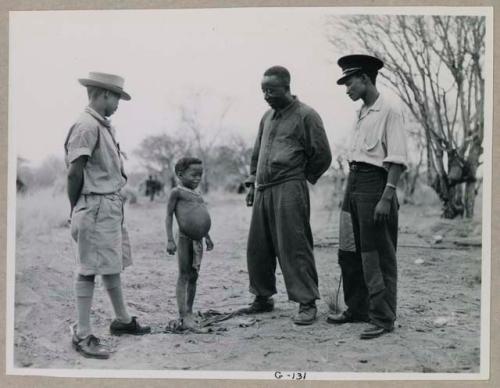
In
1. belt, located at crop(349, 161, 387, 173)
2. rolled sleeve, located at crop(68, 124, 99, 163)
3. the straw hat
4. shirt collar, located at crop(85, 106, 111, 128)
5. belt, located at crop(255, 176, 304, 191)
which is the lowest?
belt, located at crop(255, 176, 304, 191)

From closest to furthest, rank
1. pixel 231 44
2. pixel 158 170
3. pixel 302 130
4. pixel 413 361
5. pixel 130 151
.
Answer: pixel 413 361
pixel 302 130
pixel 231 44
pixel 130 151
pixel 158 170

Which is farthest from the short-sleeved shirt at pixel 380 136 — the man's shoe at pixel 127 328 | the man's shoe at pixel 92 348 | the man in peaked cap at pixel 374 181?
the man's shoe at pixel 92 348

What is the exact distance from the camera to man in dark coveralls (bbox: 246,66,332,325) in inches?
211

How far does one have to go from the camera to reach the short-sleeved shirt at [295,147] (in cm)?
535

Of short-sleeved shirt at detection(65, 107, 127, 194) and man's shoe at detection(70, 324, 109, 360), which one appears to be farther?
man's shoe at detection(70, 324, 109, 360)

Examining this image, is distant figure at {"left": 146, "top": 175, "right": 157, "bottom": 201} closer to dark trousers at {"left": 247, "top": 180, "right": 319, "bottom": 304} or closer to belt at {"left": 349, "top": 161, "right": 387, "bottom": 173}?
dark trousers at {"left": 247, "top": 180, "right": 319, "bottom": 304}

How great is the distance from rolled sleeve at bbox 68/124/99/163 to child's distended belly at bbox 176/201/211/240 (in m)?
0.87

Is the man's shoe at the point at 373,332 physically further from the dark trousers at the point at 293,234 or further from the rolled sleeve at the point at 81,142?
the rolled sleeve at the point at 81,142

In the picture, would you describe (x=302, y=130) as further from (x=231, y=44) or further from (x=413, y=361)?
(x=413, y=361)

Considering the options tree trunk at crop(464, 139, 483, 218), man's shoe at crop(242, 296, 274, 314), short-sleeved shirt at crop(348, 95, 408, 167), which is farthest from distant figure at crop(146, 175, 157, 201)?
short-sleeved shirt at crop(348, 95, 408, 167)

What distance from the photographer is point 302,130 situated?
536cm

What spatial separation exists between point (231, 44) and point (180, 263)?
2.03 meters

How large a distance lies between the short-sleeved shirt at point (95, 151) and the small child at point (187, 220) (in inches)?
19.3

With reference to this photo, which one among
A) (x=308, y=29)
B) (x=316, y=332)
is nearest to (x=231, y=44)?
(x=308, y=29)
